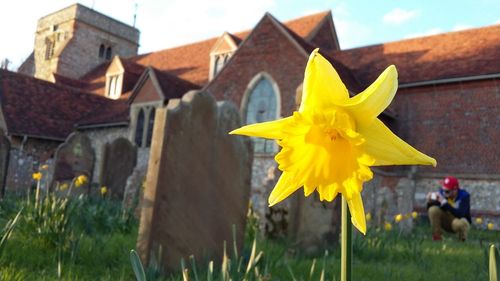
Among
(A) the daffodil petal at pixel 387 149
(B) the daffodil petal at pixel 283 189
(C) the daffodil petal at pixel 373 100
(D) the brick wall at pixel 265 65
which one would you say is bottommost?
(B) the daffodil petal at pixel 283 189

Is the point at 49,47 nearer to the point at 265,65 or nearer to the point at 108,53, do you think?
the point at 108,53

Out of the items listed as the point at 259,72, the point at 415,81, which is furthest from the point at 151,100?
the point at 415,81

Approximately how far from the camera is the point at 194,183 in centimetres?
383

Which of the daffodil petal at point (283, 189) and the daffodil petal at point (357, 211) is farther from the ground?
the daffodil petal at point (283, 189)

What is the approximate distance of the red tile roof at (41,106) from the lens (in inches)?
748

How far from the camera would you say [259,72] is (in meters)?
16.0

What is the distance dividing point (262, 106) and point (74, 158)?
6838mm

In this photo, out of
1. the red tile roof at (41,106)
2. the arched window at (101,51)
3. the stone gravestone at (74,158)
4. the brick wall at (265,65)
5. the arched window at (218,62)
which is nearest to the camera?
the stone gravestone at (74,158)

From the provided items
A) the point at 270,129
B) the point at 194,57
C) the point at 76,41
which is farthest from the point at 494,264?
the point at 76,41

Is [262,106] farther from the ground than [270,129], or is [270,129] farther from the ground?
[262,106]

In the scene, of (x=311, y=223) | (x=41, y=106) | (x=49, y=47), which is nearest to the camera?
(x=311, y=223)

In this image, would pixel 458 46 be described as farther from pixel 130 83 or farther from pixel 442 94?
pixel 130 83

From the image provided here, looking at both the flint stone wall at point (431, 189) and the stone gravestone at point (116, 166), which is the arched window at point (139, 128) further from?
the flint stone wall at point (431, 189)

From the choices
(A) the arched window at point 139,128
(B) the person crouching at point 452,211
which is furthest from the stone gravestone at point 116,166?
(A) the arched window at point 139,128
